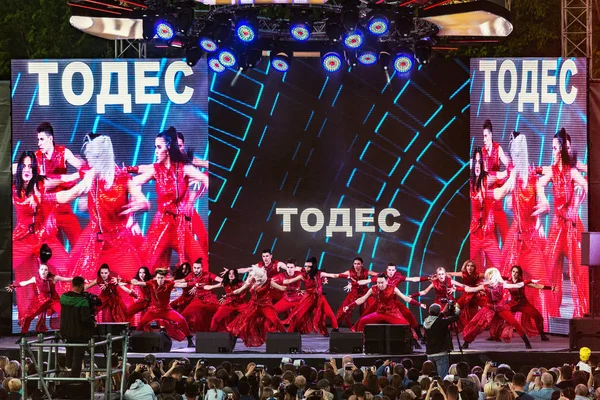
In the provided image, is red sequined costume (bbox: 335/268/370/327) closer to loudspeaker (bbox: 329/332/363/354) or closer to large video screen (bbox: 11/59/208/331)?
loudspeaker (bbox: 329/332/363/354)

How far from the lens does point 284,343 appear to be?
49.1 ft

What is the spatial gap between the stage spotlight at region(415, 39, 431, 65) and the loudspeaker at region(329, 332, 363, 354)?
4024 millimetres

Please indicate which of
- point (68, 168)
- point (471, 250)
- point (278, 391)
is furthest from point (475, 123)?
point (278, 391)

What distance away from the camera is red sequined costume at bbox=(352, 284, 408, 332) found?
15906 millimetres

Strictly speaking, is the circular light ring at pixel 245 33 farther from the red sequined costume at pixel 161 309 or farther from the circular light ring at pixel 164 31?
the red sequined costume at pixel 161 309

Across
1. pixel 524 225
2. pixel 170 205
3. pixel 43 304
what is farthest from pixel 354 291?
pixel 43 304

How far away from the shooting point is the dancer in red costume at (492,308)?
15.8m

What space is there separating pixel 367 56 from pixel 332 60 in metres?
0.66

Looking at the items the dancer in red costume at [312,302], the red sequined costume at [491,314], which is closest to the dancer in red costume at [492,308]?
the red sequined costume at [491,314]

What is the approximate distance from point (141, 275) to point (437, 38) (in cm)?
582

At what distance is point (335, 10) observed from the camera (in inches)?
585

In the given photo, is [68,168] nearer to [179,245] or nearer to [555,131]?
[179,245]

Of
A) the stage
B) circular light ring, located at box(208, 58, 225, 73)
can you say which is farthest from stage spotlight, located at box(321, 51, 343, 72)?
the stage

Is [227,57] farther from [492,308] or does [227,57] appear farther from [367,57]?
[492,308]
